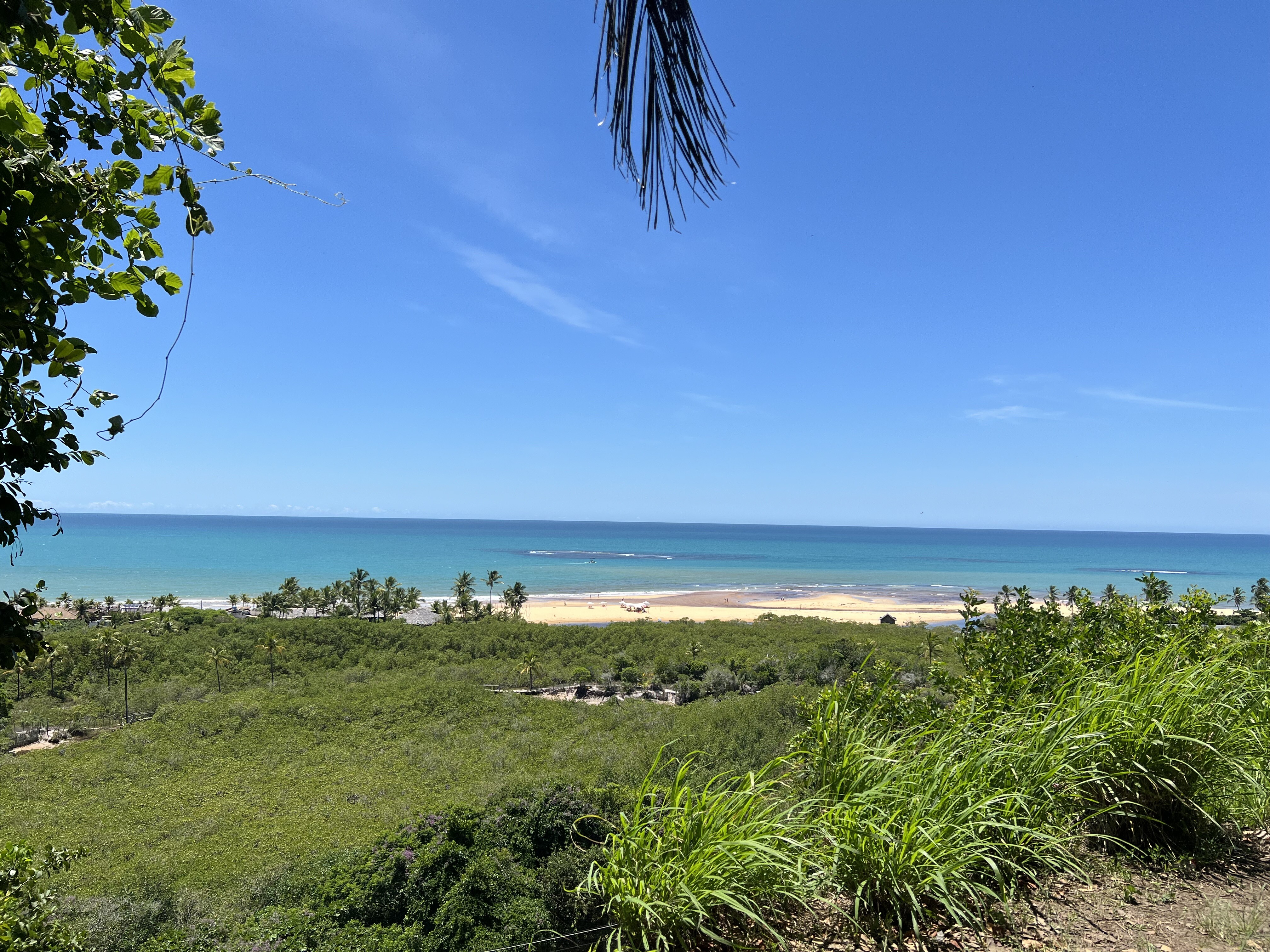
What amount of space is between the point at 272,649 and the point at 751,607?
45.6m

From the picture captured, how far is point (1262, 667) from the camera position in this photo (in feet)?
12.0

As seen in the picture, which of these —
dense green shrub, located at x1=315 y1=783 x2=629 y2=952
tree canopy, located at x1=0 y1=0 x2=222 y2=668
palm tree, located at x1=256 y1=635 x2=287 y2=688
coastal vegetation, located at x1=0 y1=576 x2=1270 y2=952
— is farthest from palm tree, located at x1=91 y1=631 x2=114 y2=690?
tree canopy, located at x1=0 y1=0 x2=222 y2=668

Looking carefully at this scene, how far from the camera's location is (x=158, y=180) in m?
1.52

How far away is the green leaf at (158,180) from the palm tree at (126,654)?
43323 millimetres

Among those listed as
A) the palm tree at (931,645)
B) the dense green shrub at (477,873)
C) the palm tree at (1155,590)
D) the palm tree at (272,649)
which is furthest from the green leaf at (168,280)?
the palm tree at (272,649)

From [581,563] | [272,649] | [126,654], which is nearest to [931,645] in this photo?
[272,649]

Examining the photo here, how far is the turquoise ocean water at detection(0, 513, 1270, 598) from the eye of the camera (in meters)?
83.1

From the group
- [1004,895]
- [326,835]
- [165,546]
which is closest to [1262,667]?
[1004,895]

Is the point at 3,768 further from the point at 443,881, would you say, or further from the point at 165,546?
the point at 165,546

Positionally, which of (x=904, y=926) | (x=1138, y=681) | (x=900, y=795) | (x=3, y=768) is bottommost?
(x=3, y=768)

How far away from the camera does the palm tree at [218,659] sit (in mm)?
37312

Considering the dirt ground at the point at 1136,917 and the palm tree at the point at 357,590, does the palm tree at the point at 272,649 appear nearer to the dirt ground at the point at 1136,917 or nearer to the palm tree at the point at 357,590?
the palm tree at the point at 357,590

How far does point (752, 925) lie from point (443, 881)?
45.2ft

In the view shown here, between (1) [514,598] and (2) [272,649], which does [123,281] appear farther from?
(1) [514,598]
